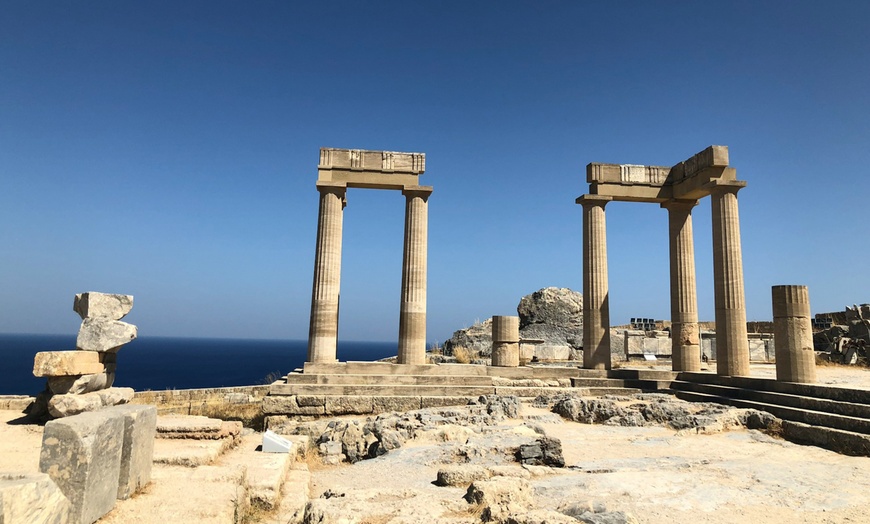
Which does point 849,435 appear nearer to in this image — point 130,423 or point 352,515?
point 352,515

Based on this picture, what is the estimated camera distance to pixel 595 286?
1914cm

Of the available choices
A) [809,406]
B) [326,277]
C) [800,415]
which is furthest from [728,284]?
[326,277]

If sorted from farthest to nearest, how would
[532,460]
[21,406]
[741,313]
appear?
[741,313] < [21,406] < [532,460]

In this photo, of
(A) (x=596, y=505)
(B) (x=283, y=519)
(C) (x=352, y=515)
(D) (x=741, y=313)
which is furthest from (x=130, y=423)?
(D) (x=741, y=313)

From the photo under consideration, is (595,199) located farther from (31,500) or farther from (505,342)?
(31,500)

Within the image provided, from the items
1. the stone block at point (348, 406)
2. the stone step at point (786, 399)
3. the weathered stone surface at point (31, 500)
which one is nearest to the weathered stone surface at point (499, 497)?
the weathered stone surface at point (31, 500)

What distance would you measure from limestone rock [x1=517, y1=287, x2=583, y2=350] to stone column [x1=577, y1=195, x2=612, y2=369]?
36.3ft

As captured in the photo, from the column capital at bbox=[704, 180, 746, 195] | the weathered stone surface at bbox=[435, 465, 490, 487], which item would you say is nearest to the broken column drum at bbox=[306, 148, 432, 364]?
the column capital at bbox=[704, 180, 746, 195]

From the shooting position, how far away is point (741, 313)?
16.7 metres

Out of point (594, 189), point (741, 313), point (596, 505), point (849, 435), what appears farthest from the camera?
point (594, 189)

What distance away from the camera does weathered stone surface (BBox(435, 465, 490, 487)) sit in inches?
301

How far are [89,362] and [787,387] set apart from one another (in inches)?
687

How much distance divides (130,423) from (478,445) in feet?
19.9

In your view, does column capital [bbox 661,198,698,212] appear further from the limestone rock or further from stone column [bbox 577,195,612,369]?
the limestone rock
